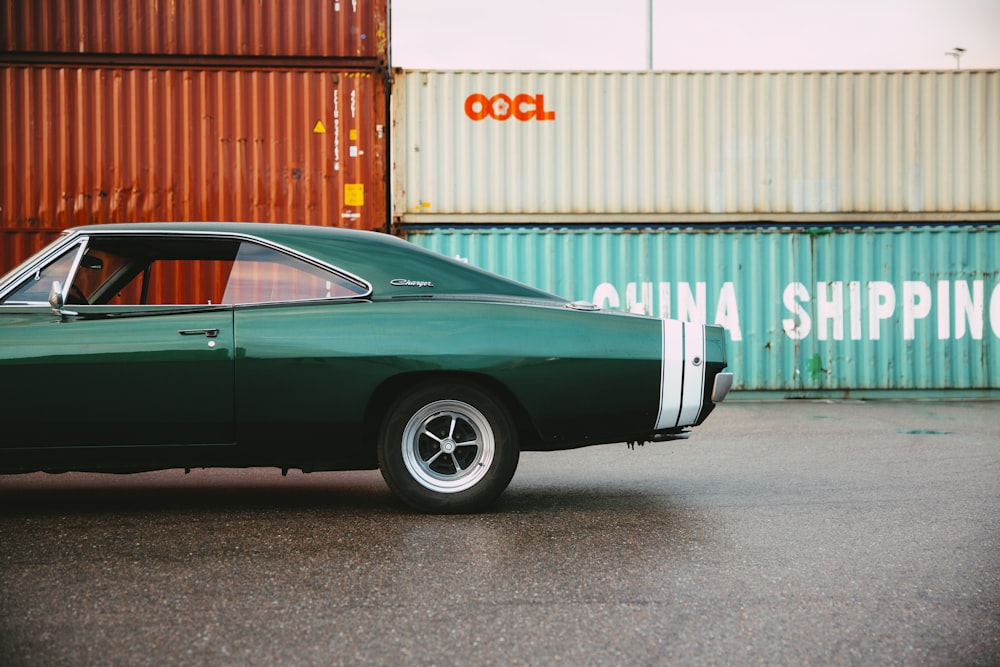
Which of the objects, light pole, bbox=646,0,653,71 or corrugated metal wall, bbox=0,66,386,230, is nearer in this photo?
corrugated metal wall, bbox=0,66,386,230

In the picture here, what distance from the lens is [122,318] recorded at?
13.3 feet

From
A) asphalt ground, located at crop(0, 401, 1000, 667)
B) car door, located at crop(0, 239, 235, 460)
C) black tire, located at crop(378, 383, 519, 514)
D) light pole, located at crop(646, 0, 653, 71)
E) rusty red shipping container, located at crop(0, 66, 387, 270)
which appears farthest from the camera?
light pole, located at crop(646, 0, 653, 71)

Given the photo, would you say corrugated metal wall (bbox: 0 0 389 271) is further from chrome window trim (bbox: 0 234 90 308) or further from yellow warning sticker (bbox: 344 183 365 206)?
chrome window trim (bbox: 0 234 90 308)

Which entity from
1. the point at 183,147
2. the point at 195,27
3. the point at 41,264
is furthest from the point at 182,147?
the point at 41,264

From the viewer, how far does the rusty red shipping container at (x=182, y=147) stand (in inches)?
392

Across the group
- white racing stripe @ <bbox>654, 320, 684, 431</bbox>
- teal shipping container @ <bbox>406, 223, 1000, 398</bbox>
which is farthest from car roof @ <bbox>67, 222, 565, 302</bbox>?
teal shipping container @ <bbox>406, 223, 1000, 398</bbox>

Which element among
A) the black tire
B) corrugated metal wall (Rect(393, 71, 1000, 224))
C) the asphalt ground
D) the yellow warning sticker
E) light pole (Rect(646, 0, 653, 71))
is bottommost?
the asphalt ground

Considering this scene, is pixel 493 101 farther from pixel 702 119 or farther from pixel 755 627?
pixel 755 627

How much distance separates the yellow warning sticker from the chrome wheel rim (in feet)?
21.0

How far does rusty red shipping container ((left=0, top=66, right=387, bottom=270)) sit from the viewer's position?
995 centimetres

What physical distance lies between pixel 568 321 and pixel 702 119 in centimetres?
743

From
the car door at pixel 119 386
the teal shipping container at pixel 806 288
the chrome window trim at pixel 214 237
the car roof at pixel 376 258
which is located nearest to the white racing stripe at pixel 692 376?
the car roof at pixel 376 258

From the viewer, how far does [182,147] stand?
10.1 meters

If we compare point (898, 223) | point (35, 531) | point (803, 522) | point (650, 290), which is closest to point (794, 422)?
point (650, 290)
